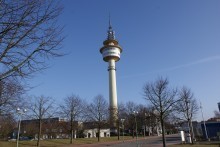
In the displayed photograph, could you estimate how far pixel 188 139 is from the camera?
38.3 metres

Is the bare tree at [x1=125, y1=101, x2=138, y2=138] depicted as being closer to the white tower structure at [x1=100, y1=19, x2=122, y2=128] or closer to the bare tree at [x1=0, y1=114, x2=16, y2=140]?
the white tower structure at [x1=100, y1=19, x2=122, y2=128]

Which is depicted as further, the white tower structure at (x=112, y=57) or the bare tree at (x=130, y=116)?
the white tower structure at (x=112, y=57)

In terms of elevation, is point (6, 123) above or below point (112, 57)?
below

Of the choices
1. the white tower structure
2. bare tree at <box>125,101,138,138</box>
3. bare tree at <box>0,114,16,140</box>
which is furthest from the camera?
the white tower structure

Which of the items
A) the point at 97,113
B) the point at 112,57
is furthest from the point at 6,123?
the point at 112,57

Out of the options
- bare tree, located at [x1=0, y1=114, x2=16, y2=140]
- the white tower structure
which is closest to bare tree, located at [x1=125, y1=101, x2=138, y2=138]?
the white tower structure

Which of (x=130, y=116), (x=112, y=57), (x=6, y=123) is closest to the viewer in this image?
(x=6, y=123)

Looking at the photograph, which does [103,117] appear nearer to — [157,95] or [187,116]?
[187,116]

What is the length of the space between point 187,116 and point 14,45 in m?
36.6

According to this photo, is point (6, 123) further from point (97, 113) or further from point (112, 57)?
point (112, 57)

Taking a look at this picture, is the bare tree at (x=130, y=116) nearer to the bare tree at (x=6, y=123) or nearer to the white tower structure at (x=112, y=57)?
the white tower structure at (x=112, y=57)

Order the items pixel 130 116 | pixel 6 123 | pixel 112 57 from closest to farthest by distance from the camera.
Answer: pixel 6 123
pixel 130 116
pixel 112 57

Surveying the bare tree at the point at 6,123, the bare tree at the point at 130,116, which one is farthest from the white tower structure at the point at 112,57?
the bare tree at the point at 6,123

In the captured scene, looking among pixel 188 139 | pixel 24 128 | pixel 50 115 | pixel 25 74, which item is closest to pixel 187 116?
pixel 188 139
